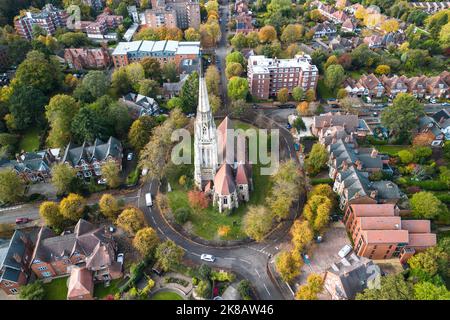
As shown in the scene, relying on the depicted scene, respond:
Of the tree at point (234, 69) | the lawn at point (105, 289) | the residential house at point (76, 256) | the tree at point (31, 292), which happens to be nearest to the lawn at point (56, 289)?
the residential house at point (76, 256)

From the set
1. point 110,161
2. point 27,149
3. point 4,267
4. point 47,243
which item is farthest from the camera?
point 27,149

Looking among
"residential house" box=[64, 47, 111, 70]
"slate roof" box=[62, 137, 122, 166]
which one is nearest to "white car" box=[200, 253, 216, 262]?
"slate roof" box=[62, 137, 122, 166]

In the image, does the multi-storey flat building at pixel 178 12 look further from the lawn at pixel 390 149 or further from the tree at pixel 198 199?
the lawn at pixel 390 149

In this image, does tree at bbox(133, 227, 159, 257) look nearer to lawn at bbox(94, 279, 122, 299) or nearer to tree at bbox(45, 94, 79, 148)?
lawn at bbox(94, 279, 122, 299)

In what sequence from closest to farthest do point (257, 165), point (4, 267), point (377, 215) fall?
point (4, 267), point (377, 215), point (257, 165)

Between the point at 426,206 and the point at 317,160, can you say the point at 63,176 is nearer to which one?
the point at 317,160

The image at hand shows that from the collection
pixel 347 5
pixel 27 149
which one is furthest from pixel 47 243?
pixel 347 5

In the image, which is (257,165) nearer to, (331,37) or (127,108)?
(127,108)
